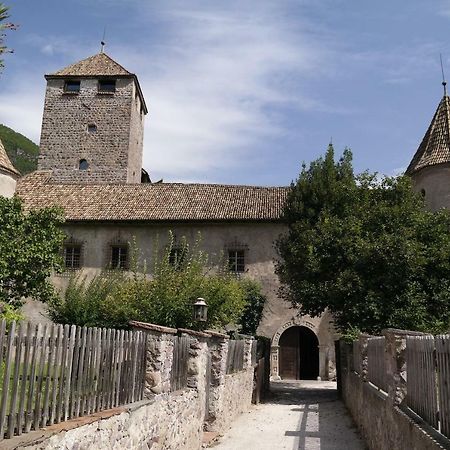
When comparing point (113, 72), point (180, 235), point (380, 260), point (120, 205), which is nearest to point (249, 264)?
point (180, 235)

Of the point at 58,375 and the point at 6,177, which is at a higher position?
the point at 6,177

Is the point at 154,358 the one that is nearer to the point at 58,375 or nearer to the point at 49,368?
the point at 58,375

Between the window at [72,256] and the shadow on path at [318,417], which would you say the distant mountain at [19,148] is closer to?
the window at [72,256]

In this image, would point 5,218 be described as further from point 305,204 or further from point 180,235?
point 305,204

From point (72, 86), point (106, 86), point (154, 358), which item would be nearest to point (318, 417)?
point (154, 358)

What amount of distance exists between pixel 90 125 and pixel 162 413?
31.4 meters

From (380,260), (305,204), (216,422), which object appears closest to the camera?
(216,422)

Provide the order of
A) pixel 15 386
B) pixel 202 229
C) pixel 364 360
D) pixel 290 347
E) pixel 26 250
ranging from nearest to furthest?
1. pixel 15 386
2. pixel 364 360
3. pixel 26 250
4. pixel 202 229
5. pixel 290 347

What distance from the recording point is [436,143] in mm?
24156

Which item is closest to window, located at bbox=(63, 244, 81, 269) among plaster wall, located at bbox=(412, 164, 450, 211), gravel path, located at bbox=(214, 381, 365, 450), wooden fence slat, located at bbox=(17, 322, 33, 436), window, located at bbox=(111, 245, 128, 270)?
window, located at bbox=(111, 245, 128, 270)

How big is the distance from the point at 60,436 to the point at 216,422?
24.1 ft

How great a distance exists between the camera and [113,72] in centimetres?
3631

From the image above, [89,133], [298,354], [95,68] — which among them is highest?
[95,68]

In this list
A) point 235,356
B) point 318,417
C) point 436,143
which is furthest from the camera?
point 436,143
